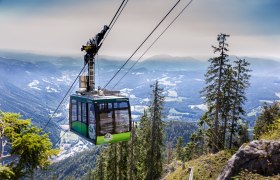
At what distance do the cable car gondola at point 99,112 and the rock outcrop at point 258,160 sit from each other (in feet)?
20.3

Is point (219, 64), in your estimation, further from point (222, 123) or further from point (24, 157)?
point (24, 157)

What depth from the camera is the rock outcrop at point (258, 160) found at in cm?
1616

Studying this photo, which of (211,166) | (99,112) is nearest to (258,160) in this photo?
(99,112)

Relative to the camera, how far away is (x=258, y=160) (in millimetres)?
17578

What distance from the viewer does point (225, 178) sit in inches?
731

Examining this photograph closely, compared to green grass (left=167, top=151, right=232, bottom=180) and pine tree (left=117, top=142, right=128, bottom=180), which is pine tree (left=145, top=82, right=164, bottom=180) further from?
green grass (left=167, top=151, right=232, bottom=180)

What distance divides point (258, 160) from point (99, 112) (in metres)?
8.69

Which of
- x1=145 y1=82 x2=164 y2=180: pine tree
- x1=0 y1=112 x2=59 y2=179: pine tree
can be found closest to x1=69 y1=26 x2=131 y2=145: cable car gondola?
A: x1=0 y1=112 x2=59 y2=179: pine tree

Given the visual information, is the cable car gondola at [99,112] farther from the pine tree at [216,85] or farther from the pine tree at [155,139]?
the pine tree at [155,139]

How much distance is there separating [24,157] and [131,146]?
35.6 m

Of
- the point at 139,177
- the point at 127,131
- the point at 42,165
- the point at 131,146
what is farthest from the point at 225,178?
the point at 139,177

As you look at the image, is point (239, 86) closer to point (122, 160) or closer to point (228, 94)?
point (228, 94)

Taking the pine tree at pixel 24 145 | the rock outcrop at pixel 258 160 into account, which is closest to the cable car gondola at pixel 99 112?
the pine tree at pixel 24 145

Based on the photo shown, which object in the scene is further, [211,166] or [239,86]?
[239,86]
